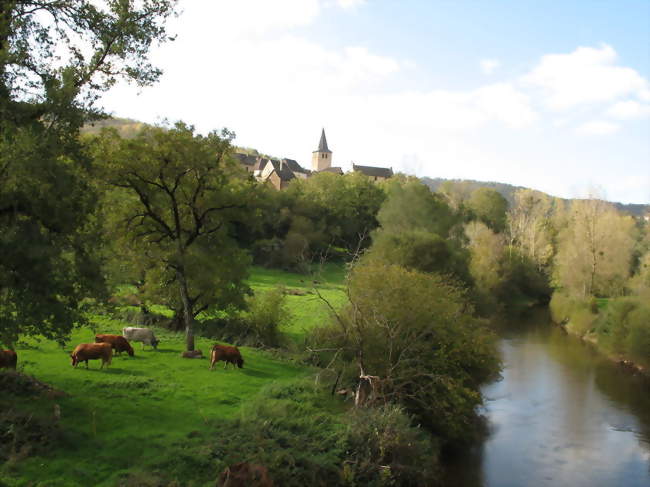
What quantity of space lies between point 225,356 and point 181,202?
6764mm

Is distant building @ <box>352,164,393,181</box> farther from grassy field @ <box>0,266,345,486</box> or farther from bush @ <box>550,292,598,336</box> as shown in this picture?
grassy field @ <box>0,266,345,486</box>

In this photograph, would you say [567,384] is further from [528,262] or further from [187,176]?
[528,262]

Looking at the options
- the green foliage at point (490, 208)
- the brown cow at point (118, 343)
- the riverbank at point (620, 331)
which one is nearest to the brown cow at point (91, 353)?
the brown cow at point (118, 343)

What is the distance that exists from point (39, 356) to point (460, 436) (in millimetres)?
15299

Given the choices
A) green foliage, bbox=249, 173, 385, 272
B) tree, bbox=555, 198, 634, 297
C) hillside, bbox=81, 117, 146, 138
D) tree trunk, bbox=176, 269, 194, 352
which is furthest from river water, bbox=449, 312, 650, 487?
green foliage, bbox=249, 173, 385, 272

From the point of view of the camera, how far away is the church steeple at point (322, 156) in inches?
5827

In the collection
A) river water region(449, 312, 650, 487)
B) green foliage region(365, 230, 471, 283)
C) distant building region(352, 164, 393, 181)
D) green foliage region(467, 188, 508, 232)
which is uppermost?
distant building region(352, 164, 393, 181)

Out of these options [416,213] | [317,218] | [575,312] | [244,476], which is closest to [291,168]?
[317,218]

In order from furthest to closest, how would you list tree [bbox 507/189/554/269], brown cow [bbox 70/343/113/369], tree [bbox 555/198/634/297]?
tree [bbox 507/189/554/269] → tree [bbox 555/198/634/297] → brown cow [bbox 70/343/113/369]

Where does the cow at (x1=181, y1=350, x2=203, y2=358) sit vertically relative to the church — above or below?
below

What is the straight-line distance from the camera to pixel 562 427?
2414cm

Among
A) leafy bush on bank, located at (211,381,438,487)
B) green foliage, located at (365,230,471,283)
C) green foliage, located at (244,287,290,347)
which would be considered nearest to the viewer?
leafy bush on bank, located at (211,381,438,487)

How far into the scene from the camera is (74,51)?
14938mm

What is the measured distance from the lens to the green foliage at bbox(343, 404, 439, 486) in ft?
49.9
